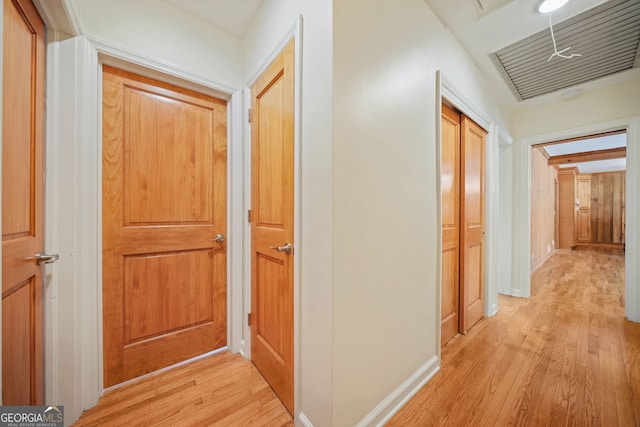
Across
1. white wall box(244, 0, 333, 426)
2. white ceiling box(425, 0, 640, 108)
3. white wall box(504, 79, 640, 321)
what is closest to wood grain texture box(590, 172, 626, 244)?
white wall box(504, 79, 640, 321)

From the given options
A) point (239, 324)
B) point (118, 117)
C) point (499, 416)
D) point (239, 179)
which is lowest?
point (499, 416)

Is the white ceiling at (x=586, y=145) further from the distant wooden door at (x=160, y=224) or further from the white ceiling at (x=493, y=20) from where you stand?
the distant wooden door at (x=160, y=224)

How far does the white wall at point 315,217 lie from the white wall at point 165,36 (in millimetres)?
779

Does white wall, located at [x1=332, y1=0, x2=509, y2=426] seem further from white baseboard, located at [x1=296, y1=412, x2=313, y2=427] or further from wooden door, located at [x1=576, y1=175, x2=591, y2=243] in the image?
wooden door, located at [x1=576, y1=175, x2=591, y2=243]

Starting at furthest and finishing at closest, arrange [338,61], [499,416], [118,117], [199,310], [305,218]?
[199,310]
[118,117]
[499,416]
[305,218]
[338,61]

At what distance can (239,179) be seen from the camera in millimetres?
1825

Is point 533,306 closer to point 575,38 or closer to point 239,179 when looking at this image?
point 575,38

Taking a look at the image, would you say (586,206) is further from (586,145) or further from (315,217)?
(315,217)

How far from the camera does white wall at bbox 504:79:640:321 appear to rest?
7.81ft

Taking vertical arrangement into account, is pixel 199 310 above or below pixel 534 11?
below

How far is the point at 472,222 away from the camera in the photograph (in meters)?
2.28

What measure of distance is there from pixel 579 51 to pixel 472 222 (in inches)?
64.6

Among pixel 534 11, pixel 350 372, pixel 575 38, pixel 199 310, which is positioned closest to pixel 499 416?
pixel 350 372

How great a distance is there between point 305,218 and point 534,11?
2.16m
